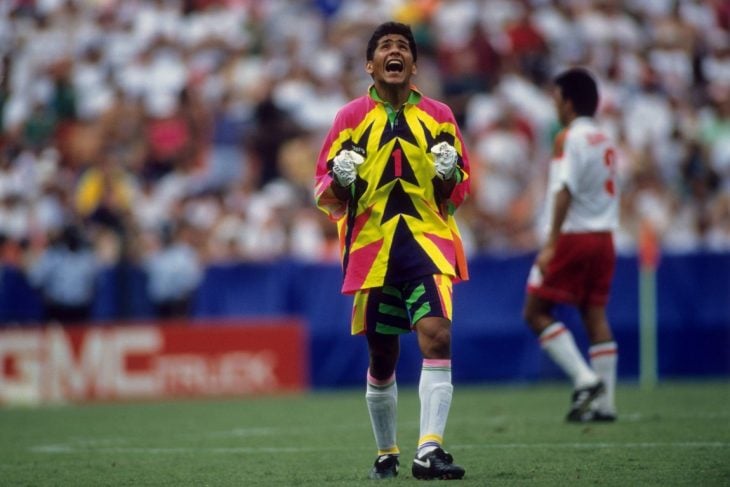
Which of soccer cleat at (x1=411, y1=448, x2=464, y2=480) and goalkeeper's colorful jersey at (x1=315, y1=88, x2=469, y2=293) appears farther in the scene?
goalkeeper's colorful jersey at (x1=315, y1=88, x2=469, y2=293)

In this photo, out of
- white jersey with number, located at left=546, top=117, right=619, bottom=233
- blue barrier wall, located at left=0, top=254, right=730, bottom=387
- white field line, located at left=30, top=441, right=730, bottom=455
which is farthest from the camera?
blue barrier wall, located at left=0, top=254, right=730, bottom=387

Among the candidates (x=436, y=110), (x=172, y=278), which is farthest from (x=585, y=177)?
(x=172, y=278)

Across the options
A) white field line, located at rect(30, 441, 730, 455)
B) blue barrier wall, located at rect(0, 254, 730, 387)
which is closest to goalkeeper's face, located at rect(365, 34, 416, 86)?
white field line, located at rect(30, 441, 730, 455)

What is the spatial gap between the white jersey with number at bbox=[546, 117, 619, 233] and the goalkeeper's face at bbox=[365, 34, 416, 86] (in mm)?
3432

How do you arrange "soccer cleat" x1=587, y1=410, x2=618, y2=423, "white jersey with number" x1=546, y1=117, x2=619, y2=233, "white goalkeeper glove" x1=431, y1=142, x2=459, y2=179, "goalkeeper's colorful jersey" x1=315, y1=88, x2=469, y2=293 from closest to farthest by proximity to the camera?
1. "white goalkeeper glove" x1=431, y1=142, x2=459, y2=179
2. "goalkeeper's colorful jersey" x1=315, y1=88, x2=469, y2=293
3. "soccer cleat" x1=587, y1=410, x2=618, y2=423
4. "white jersey with number" x1=546, y1=117, x2=619, y2=233

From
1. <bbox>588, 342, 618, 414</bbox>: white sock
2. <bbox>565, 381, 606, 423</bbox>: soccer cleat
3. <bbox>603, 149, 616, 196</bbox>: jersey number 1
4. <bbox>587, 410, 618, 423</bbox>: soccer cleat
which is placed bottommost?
<bbox>587, 410, 618, 423</bbox>: soccer cleat

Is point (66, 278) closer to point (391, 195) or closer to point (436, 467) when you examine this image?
point (391, 195)

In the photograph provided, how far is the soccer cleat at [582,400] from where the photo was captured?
33.9 feet

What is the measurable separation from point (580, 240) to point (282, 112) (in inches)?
339

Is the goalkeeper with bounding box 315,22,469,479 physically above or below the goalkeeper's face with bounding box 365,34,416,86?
below

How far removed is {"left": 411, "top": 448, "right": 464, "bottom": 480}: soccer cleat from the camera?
6930 millimetres

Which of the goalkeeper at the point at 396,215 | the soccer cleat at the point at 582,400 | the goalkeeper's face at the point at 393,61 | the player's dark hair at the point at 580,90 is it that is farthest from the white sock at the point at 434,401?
the player's dark hair at the point at 580,90

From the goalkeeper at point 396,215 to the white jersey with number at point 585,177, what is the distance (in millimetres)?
3272

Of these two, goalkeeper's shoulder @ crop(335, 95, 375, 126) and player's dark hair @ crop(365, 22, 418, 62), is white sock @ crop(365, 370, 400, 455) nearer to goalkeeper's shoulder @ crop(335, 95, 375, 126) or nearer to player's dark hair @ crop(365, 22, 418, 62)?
goalkeeper's shoulder @ crop(335, 95, 375, 126)
